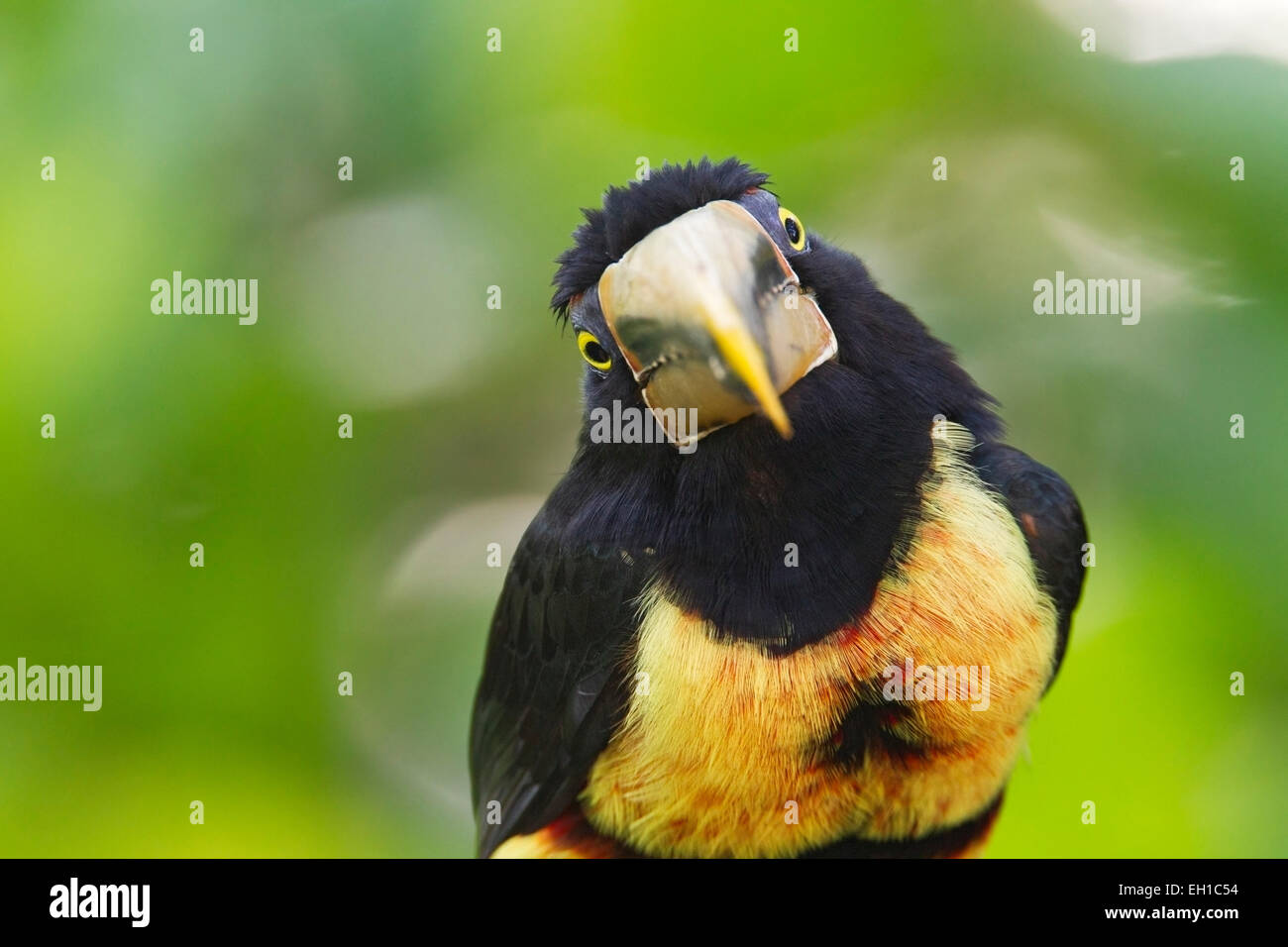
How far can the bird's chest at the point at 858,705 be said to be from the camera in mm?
1906

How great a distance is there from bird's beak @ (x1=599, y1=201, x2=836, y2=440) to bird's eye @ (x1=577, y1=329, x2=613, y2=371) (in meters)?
0.07

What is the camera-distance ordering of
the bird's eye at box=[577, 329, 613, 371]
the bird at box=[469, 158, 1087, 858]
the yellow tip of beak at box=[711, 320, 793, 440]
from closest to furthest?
the yellow tip of beak at box=[711, 320, 793, 440]
the bird at box=[469, 158, 1087, 858]
the bird's eye at box=[577, 329, 613, 371]

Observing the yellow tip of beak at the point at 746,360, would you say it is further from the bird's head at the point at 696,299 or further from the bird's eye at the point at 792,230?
the bird's eye at the point at 792,230

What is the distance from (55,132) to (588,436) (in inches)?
65.0

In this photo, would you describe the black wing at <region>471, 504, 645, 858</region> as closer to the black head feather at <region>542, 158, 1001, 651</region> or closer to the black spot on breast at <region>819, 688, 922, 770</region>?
the black head feather at <region>542, 158, 1001, 651</region>

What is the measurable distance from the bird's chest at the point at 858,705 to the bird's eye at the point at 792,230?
0.51 meters

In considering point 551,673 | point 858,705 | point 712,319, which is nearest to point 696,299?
point 712,319

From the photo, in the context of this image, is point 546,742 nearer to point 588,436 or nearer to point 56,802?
point 588,436

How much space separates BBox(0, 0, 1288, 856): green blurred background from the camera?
2.62 m

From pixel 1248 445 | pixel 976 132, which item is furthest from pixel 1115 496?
pixel 976 132

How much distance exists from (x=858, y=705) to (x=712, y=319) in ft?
2.51

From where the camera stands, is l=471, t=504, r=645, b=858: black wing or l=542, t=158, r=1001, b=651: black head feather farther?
l=471, t=504, r=645, b=858: black wing

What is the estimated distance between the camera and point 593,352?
2.04m

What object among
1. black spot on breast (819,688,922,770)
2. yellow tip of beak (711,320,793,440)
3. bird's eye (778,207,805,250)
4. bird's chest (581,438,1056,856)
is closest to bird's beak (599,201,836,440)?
yellow tip of beak (711,320,793,440)
